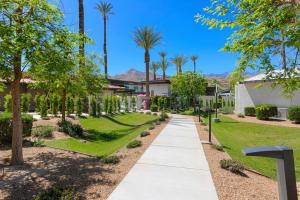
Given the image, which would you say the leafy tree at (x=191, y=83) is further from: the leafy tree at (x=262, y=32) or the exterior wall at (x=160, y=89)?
→ the leafy tree at (x=262, y=32)

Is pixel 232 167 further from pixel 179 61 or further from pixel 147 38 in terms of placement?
pixel 179 61

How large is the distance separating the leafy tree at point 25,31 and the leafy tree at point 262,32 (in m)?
3.56

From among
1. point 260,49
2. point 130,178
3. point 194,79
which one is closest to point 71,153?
point 130,178

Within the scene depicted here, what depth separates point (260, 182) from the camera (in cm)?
593

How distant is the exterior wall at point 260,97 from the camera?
19.7 m

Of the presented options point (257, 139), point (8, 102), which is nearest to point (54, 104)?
point (8, 102)

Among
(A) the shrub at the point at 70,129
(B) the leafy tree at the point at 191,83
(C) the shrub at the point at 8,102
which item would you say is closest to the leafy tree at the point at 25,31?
(A) the shrub at the point at 70,129

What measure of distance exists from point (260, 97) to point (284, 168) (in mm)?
20648

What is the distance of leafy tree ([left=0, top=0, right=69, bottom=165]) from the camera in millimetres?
5000

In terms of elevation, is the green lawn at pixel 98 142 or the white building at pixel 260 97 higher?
the white building at pixel 260 97

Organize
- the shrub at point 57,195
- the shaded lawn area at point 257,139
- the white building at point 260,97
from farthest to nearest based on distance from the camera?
the white building at point 260,97 → the shaded lawn area at point 257,139 → the shrub at point 57,195

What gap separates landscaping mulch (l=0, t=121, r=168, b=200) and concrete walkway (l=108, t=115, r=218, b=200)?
0.30 meters

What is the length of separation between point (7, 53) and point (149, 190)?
403 centimetres

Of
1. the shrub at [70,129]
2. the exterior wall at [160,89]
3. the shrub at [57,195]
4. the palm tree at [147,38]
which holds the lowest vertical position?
the shrub at [57,195]
